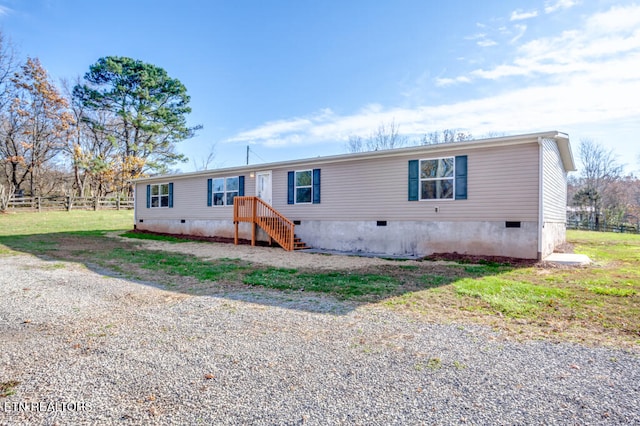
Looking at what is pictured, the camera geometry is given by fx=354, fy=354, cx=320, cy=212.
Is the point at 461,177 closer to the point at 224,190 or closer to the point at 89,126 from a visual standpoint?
the point at 224,190

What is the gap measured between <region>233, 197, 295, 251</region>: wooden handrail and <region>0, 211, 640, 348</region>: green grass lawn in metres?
3.25

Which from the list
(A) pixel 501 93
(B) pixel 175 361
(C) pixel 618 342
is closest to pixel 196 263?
(B) pixel 175 361

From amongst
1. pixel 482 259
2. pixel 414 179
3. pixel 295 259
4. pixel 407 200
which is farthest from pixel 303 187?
pixel 482 259

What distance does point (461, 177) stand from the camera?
9.78 metres

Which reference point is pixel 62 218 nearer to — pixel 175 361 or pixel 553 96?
pixel 175 361

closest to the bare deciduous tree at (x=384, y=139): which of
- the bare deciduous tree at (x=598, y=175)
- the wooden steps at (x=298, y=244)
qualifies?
the bare deciduous tree at (x=598, y=175)

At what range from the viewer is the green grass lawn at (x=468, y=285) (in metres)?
4.10

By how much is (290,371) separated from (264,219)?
1031cm

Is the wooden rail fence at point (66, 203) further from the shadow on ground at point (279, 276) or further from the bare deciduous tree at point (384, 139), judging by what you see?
the bare deciduous tree at point (384, 139)

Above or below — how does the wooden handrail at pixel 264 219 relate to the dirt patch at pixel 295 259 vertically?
above

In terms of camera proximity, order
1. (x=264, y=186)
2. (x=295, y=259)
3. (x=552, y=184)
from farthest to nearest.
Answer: (x=264, y=186) < (x=552, y=184) < (x=295, y=259)

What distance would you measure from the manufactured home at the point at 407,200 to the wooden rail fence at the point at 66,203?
16.2 m

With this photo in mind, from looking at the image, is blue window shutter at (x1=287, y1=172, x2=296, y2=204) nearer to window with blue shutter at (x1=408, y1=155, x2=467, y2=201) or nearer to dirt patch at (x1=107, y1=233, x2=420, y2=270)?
dirt patch at (x1=107, y1=233, x2=420, y2=270)

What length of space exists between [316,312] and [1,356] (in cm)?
308
